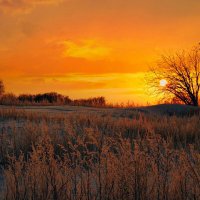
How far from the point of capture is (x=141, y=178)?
14.9 feet

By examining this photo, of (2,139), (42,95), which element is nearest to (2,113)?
(2,139)

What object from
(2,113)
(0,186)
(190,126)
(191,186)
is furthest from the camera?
(2,113)

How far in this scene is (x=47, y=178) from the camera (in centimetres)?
440

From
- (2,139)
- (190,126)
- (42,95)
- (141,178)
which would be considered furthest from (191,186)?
(42,95)

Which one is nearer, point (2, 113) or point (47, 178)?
point (47, 178)

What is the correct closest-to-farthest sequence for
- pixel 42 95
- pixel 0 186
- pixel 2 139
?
1. pixel 0 186
2. pixel 2 139
3. pixel 42 95

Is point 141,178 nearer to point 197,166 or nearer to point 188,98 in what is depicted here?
point 197,166

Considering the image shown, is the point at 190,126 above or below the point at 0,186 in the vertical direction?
above

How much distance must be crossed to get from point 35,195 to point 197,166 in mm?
1892

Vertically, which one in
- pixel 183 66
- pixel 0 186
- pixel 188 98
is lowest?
pixel 0 186

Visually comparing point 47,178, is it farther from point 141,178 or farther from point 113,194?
point 141,178

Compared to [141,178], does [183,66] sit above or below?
above

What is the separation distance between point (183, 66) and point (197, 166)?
19004 mm

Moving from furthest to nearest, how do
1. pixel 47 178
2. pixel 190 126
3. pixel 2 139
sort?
pixel 190 126
pixel 2 139
pixel 47 178
